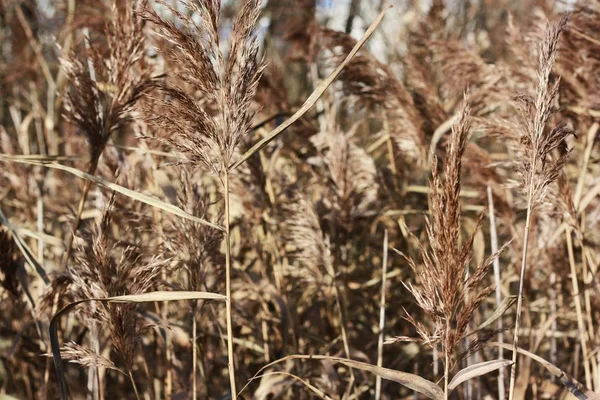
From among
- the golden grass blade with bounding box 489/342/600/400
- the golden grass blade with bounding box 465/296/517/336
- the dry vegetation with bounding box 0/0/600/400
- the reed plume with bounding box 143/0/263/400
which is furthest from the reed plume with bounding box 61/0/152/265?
the golden grass blade with bounding box 489/342/600/400

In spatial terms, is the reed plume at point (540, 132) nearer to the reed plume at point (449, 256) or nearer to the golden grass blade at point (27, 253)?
the reed plume at point (449, 256)

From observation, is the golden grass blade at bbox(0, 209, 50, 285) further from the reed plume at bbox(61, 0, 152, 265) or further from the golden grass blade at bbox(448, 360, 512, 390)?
the golden grass blade at bbox(448, 360, 512, 390)

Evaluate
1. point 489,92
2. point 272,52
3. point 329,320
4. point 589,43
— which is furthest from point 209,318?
point 272,52

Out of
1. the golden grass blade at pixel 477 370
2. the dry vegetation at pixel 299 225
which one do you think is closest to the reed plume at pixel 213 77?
the dry vegetation at pixel 299 225

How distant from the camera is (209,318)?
2262mm

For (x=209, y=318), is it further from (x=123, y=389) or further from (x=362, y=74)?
(x=362, y=74)

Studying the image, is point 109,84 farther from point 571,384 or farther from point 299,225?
point 571,384

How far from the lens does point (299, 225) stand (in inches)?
84.7

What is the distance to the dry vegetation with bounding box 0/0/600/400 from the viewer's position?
51.8 inches

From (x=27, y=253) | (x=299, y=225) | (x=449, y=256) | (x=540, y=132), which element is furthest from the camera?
(x=299, y=225)

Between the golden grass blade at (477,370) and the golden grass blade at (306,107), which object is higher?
the golden grass blade at (306,107)

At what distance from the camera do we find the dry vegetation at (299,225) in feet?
4.31

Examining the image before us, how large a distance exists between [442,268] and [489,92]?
4.67 ft

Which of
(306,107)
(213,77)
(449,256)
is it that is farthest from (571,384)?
(213,77)
